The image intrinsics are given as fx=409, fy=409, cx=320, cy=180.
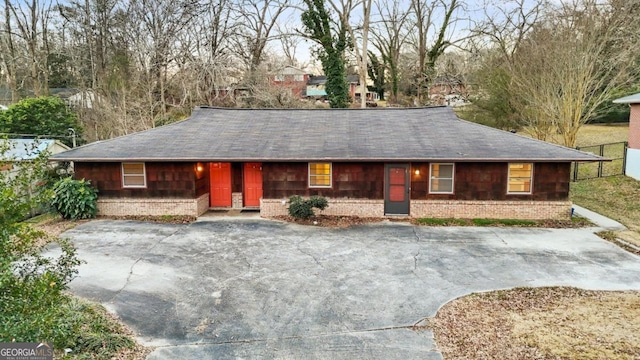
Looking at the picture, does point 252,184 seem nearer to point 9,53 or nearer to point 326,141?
point 326,141

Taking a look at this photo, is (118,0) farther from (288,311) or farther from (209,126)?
(288,311)

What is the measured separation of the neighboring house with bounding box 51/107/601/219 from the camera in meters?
14.7

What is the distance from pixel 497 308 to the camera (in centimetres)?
812

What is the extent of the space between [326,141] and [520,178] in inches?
289

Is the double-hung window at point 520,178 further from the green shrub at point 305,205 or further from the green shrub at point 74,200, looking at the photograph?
the green shrub at point 74,200

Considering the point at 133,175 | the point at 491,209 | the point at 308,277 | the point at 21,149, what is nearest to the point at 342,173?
the point at 491,209

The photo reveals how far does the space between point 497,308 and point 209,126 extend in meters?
13.7

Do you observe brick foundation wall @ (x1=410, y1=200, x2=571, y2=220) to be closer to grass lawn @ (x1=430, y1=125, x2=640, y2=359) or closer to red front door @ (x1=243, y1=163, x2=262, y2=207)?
red front door @ (x1=243, y1=163, x2=262, y2=207)

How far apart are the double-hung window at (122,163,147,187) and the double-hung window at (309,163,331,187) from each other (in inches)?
249

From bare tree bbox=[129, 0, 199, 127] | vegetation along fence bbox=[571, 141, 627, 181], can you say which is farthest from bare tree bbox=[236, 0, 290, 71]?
vegetation along fence bbox=[571, 141, 627, 181]

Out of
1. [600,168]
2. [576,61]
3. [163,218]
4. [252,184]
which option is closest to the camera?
[163,218]

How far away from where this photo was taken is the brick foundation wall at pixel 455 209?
14.8 meters

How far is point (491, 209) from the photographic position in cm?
1501

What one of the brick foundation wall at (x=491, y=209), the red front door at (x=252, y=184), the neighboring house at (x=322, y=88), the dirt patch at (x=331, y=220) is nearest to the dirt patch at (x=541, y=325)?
the brick foundation wall at (x=491, y=209)
